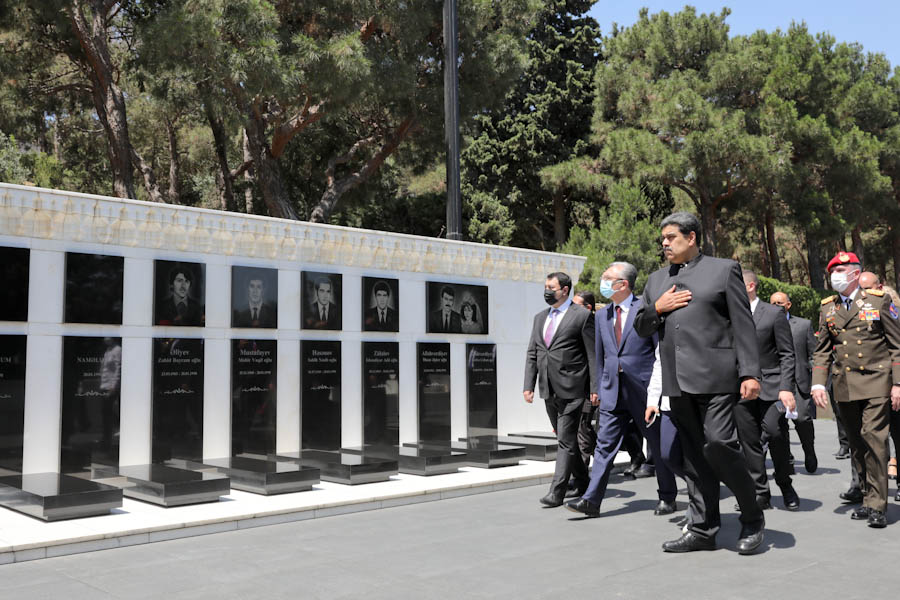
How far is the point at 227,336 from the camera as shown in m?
7.64

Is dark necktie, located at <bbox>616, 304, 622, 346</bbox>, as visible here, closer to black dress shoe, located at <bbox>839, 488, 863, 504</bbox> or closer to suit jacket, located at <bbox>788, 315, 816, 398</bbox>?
black dress shoe, located at <bbox>839, 488, 863, 504</bbox>

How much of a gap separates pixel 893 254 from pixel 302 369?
36012 mm

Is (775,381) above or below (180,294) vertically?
below

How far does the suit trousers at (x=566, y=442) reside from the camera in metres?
5.77

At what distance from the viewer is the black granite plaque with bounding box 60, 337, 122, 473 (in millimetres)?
6609

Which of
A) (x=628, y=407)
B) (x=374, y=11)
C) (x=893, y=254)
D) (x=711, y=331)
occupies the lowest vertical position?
(x=628, y=407)

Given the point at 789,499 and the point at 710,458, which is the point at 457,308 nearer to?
the point at 789,499

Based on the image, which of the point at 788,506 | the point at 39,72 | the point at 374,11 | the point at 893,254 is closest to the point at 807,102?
the point at 893,254

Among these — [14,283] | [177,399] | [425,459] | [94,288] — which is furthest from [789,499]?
[14,283]

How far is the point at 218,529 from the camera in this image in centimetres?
516

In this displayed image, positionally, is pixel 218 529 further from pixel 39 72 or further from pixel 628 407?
Answer: pixel 39 72

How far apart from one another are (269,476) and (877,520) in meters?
4.23

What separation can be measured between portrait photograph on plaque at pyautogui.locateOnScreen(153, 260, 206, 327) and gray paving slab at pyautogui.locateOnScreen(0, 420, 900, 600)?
9.04 feet

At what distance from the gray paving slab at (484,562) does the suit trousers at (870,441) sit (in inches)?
8.9
